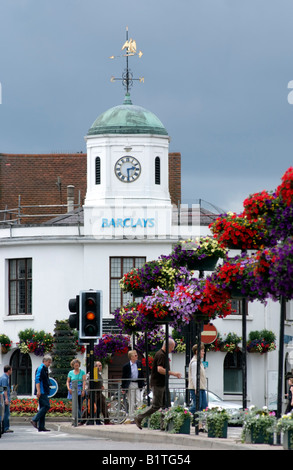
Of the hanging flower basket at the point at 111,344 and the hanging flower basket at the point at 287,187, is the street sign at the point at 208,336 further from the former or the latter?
the hanging flower basket at the point at 111,344

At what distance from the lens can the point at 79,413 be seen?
30.5 metres

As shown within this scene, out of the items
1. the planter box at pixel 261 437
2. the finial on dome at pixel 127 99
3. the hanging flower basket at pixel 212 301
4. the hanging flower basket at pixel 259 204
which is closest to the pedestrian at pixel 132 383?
the hanging flower basket at pixel 212 301

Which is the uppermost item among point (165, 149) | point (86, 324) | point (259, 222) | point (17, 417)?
point (165, 149)

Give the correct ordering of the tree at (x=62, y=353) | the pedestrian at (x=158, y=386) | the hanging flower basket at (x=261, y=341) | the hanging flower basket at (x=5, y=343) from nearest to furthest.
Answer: the pedestrian at (x=158, y=386) < the tree at (x=62, y=353) < the hanging flower basket at (x=261, y=341) < the hanging flower basket at (x=5, y=343)

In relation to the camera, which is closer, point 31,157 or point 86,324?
point 86,324

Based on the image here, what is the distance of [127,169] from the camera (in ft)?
175

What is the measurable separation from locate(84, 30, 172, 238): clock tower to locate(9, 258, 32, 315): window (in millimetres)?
2919

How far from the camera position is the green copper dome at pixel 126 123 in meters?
53.1

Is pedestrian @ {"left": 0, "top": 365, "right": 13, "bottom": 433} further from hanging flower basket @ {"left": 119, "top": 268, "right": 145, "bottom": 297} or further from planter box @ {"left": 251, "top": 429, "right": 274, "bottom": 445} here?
planter box @ {"left": 251, "top": 429, "right": 274, "bottom": 445}

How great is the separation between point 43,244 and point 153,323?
24590 mm

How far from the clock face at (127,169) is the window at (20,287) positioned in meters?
4.80
